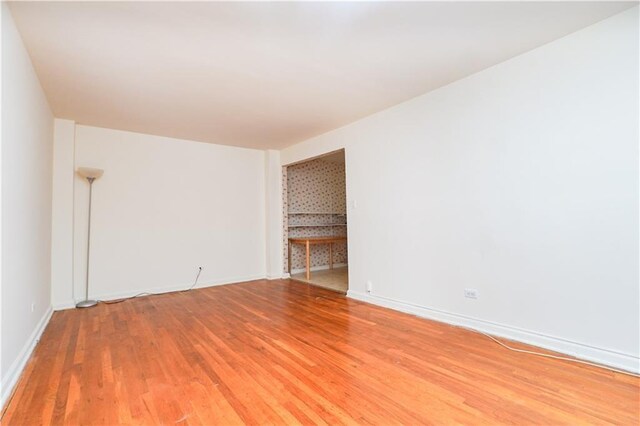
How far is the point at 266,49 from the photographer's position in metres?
2.37

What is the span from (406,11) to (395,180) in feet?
6.34

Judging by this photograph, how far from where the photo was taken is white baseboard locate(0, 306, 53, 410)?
5.92ft

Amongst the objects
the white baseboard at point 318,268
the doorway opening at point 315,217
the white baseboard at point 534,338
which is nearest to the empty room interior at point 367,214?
the white baseboard at point 534,338

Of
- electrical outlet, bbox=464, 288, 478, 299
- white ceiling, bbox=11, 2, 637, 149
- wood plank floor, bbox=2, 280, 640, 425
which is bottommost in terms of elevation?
wood plank floor, bbox=2, 280, 640, 425

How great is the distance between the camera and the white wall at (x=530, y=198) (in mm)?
2111

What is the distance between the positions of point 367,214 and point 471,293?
1.56 meters

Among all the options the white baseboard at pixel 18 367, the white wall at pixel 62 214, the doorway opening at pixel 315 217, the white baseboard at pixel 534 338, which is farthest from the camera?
the doorway opening at pixel 315 217

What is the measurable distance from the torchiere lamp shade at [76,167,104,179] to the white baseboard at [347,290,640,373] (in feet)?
13.2

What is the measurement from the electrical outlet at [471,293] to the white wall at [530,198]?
48 millimetres

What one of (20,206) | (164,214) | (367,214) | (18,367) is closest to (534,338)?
(367,214)

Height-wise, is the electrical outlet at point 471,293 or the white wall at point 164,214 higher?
the white wall at point 164,214

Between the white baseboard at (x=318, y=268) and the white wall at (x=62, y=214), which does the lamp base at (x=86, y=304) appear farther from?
the white baseboard at (x=318, y=268)

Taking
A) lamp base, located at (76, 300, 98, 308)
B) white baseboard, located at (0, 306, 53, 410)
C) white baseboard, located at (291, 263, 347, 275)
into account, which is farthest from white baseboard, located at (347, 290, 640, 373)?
lamp base, located at (76, 300, 98, 308)

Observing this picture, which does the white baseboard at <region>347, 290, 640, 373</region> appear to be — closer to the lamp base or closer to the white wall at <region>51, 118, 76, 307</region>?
the lamp base
